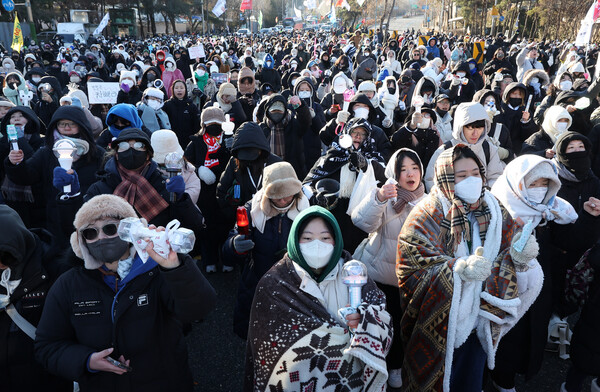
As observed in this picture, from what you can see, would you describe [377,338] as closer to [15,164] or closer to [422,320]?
[422,320]

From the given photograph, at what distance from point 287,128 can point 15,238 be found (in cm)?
403

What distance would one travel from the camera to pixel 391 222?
131 inches

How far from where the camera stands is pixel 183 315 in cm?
223

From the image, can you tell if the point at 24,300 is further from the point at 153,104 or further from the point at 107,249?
the point at 153,104

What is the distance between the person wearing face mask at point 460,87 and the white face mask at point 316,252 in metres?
7.75

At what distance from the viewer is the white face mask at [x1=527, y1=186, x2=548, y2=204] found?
3.11m

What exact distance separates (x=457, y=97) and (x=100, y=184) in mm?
8529

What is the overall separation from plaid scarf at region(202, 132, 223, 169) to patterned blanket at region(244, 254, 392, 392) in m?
3.11

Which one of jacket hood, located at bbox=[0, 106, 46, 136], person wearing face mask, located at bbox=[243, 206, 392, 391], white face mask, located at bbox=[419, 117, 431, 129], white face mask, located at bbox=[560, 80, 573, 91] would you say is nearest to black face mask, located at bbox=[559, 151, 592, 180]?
white face mask, located at bbox=[419, 117, 431, 129]

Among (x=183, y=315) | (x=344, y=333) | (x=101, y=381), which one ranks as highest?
(x=183, y=315)

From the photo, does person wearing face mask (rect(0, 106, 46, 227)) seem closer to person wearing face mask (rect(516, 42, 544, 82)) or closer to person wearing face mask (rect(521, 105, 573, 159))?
person wearing face mask (rect(521, 105, 573, 159))

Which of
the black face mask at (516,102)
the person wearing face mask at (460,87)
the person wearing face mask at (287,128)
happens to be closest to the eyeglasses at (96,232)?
the person wearing face mask at (287,128)

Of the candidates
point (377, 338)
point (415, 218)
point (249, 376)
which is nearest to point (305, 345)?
point (377, 338)

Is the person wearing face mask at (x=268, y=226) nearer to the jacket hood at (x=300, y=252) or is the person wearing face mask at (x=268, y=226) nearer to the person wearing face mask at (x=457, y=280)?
the jacket hood at (x=300, y=252)
